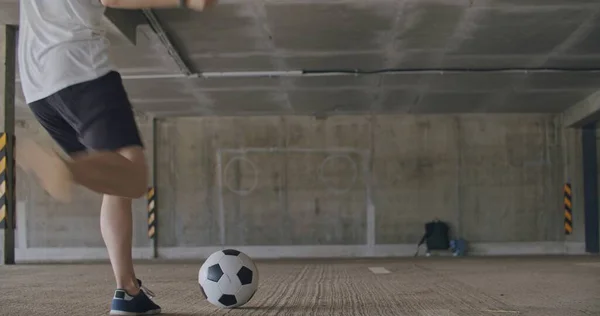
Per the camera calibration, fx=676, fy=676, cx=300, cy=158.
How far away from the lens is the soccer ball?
11.5 ft

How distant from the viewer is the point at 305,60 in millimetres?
12078

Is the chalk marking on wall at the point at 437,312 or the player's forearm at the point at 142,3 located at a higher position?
the player's forearm at the point at 142,3

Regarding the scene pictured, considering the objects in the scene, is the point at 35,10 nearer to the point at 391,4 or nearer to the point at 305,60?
the point at 391,4

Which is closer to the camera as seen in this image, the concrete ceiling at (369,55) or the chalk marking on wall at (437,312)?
the chalk marking on wall at (437,312)

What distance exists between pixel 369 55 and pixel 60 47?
9273 millimetres

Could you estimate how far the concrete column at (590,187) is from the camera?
54.3 feet

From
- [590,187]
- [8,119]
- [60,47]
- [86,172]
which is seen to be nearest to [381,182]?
[590,187]

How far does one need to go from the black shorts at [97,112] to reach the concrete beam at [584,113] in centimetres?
1349

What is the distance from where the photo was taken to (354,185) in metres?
16.9

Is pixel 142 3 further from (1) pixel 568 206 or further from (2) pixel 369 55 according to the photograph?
(1) pixel 568 206

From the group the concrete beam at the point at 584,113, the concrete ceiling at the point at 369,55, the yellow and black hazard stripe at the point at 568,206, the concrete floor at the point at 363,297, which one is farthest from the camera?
the yellow and black hazard stripe at the point at 568,206

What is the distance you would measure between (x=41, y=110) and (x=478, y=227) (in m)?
15.2

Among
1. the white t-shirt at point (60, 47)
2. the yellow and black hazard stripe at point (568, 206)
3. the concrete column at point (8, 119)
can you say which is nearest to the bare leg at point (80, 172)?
the white t-shirt at point (60, 47)

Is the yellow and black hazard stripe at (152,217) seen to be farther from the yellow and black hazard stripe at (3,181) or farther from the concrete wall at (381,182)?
the yellow and black hazard stripe at (3,181)
